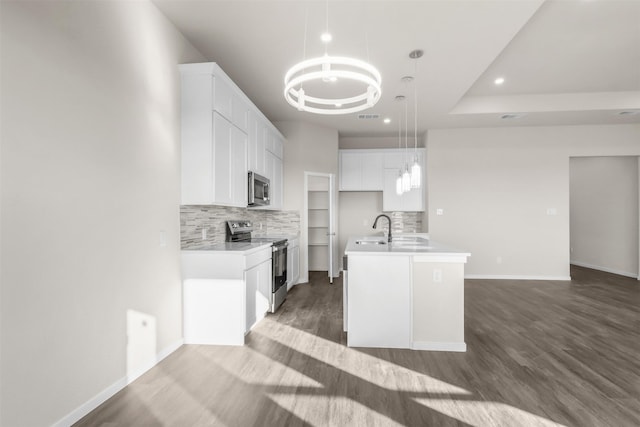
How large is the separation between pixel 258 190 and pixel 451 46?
2.68 meters

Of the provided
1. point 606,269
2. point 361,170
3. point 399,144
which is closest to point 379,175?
point 361,170

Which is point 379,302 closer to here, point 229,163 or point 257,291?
point 257,291

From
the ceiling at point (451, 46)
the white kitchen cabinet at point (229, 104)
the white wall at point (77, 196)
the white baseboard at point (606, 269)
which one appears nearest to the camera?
the white wall at point (77, 196)

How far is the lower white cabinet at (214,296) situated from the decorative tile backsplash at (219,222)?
282mm

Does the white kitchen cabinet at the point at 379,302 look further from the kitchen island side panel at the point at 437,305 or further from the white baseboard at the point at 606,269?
the white baseboard at the point at 606,269

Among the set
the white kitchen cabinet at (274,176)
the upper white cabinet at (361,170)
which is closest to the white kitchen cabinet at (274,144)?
the white kitchen cabinet at (274,176)

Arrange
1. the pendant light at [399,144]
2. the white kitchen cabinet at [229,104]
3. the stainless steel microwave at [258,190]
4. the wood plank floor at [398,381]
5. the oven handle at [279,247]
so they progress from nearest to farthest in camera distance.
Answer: the wood plank floor at [398,381], the white kitchen cabinet at [229,104], the pendant light at [399,144], the stainless steel microwave at [258,190], the oven handle at [279,247]

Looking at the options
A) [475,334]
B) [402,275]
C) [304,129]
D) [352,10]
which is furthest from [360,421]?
[304,129]

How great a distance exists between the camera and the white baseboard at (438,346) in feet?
9.64

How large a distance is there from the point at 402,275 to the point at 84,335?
240cm

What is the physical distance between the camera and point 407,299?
299 cm

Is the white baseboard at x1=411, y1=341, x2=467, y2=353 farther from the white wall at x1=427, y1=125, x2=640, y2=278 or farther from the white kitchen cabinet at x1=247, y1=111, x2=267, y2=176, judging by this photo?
the white wall at x1=427, y1=125, x2=640, y2=278

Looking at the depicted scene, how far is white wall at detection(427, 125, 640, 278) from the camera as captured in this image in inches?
240

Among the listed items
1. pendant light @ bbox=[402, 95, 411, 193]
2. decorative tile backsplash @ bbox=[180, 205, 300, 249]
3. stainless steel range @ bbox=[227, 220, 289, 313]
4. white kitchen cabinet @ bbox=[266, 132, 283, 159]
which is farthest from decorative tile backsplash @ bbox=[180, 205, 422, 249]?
pendant light @ bbox=[402, 95, 411, 193]
